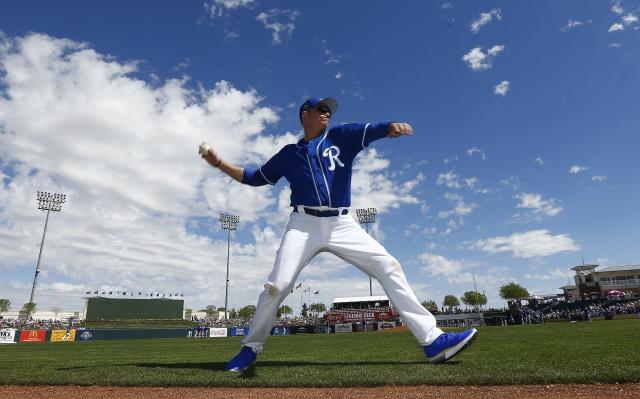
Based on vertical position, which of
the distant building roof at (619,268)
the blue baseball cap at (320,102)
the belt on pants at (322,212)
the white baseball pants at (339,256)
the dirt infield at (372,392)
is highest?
the distant building roof at (619,268)

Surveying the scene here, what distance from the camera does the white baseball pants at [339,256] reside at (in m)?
4.26

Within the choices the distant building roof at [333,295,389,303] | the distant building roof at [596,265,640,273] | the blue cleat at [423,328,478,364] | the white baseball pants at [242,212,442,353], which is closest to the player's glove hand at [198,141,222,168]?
the white baseball pants at [242,212,442,353]

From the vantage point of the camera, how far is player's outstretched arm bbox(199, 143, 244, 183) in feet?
15.9

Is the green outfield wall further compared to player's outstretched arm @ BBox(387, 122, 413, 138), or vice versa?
the green outfield wall

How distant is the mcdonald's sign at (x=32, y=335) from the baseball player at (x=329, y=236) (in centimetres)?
3293

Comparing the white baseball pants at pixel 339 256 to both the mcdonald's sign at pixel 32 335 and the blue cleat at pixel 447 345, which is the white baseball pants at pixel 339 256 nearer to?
the blue cleat at pixel 447 345

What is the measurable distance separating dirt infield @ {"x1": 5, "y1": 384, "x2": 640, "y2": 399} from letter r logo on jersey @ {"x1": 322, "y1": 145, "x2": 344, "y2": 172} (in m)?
2.26

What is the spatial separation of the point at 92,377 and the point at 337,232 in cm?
301

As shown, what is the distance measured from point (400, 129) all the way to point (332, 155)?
81cm

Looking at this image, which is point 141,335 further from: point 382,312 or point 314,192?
point 314,192

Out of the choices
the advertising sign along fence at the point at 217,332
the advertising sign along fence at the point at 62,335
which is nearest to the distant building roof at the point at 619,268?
the advertising sign along fence at the point at 217,332

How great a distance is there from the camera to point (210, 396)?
336 centimetres

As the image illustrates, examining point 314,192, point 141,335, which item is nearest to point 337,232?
point 314,192

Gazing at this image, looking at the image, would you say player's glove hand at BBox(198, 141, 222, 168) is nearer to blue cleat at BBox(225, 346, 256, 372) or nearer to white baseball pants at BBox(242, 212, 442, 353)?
white baseball pants at BBox(242, 212, 442, 353)
